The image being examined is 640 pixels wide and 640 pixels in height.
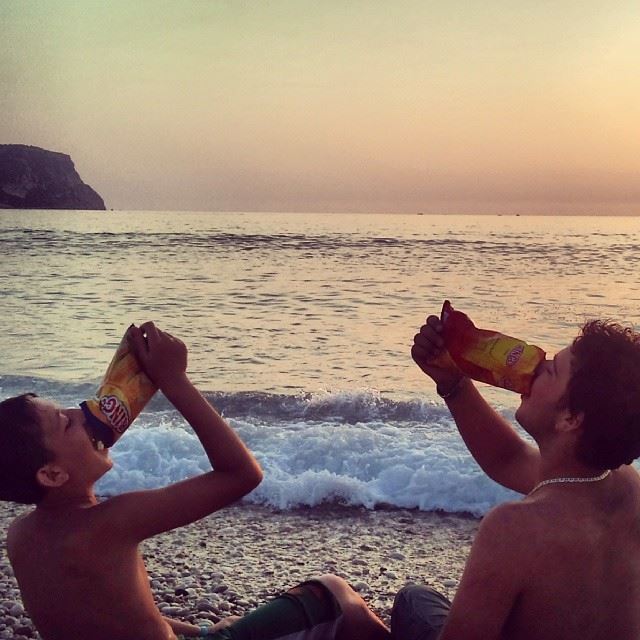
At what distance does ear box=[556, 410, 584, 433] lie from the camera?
228 cm

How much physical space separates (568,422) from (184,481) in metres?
1.16

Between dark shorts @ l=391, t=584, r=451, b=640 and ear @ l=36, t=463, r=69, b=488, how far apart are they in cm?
119

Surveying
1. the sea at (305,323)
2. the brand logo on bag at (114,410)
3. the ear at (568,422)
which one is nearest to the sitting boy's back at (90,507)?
the brand logo on bag at (114,410)

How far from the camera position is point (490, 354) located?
2730 millimetres

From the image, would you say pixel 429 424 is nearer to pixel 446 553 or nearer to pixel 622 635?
pixel 446 553

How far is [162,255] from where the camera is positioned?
2497 centimetres

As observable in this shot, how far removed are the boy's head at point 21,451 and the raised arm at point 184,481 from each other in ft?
0.84

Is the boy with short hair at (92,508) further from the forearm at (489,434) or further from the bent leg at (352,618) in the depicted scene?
the forearm at (489,434)

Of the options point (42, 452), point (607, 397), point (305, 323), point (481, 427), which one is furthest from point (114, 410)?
point (305, 323)

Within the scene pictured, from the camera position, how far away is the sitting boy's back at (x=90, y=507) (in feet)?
8.31

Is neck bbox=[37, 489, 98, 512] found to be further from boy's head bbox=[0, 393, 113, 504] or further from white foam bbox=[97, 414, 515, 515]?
white foam bbox=[97, 414, 515, 515]

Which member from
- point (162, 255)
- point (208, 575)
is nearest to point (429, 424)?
point (208, 575)

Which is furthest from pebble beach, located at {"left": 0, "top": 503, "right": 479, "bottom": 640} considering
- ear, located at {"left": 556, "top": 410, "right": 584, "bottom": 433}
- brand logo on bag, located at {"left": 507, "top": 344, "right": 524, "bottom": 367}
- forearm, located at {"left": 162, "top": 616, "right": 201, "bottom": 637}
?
ear, located at {"left": 556, "top": 410, "right": 584, "bottom": 433}

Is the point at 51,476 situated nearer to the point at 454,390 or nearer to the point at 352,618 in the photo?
the point at 352,618
